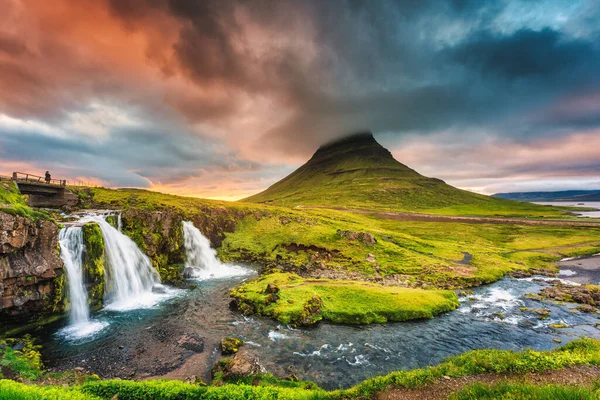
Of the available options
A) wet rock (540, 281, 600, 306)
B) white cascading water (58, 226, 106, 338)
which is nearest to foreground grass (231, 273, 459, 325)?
wet rock (540, 281, 600, 306)

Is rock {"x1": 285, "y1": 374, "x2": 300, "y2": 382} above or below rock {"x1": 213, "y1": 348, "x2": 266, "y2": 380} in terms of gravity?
below

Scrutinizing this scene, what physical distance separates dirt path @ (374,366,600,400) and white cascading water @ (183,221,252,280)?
135ft

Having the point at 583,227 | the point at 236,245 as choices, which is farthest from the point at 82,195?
the point at 583,227

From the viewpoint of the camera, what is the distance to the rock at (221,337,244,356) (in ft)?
81.0

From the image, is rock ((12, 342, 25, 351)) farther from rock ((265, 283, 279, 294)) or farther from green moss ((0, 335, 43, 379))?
rock ((265, 283, 279, 294))

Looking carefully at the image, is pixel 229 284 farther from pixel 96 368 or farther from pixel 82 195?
pixel 82 195

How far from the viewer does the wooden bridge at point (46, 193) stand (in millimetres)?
47300

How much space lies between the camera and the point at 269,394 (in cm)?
1546

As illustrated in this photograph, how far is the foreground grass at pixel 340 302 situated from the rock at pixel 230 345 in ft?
21.5

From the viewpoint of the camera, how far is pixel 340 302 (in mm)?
34781

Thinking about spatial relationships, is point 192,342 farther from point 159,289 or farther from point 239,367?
point 159,289

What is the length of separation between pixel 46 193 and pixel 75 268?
108ft

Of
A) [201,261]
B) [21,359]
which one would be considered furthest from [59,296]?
[201,261]

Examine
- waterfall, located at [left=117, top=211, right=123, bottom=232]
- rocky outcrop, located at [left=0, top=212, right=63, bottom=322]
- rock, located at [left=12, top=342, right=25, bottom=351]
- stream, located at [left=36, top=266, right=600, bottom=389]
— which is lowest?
stream, located at [left=36, top=266, right=600, bottom=389]
